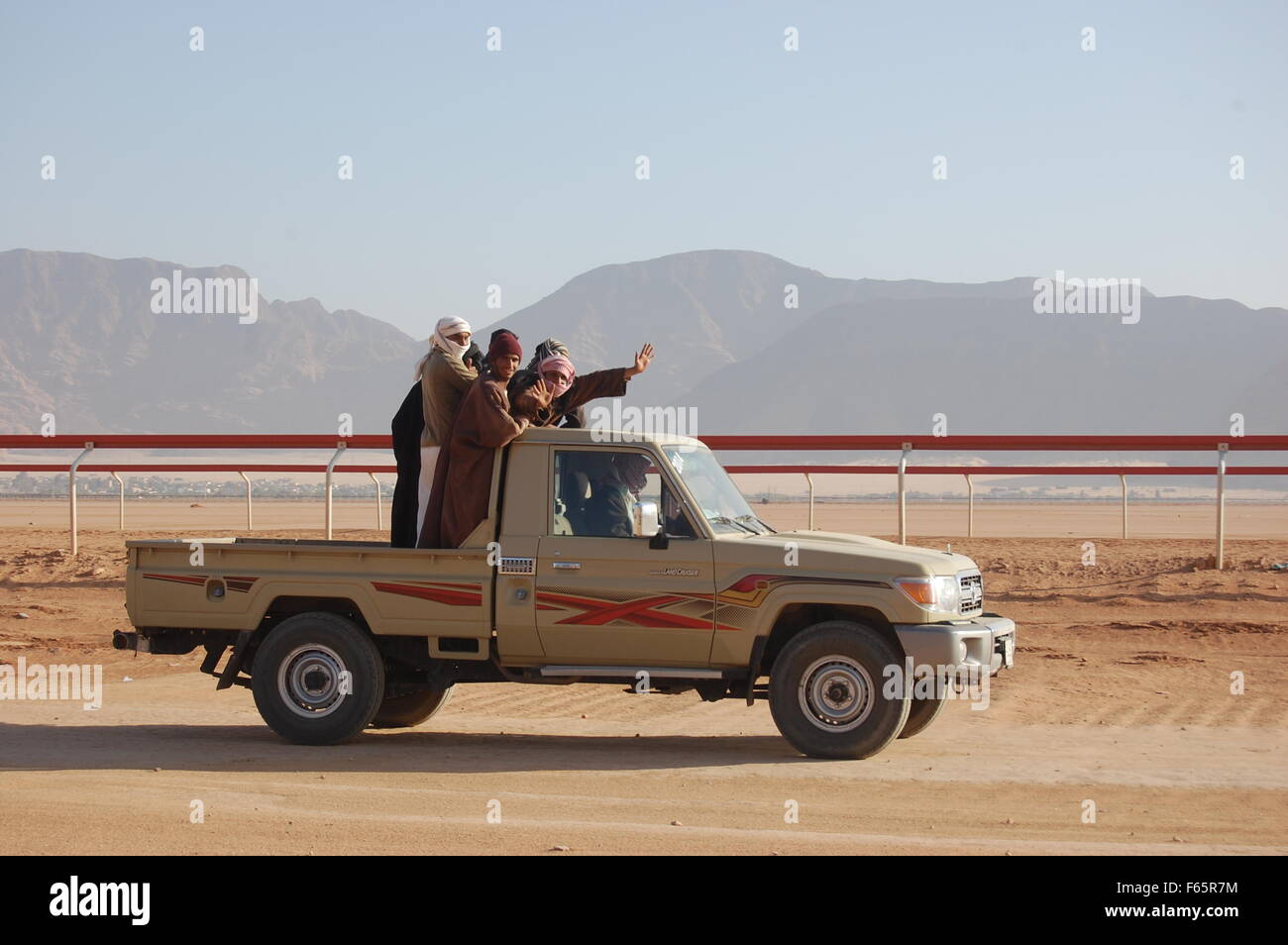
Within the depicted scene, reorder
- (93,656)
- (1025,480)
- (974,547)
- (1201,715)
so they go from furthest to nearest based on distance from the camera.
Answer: (1025,480) < (974,547) < (93,656) < (1201,715)

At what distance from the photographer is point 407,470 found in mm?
10852

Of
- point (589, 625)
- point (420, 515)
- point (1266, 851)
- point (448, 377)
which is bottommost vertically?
point (1266, 851)

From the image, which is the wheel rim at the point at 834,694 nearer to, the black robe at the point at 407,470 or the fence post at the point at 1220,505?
the black robe at the point at 407,470

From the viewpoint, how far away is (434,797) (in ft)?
27.1

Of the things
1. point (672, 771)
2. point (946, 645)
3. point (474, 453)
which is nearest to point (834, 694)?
point (946, 645)

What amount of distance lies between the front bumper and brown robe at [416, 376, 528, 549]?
2733 millimetres

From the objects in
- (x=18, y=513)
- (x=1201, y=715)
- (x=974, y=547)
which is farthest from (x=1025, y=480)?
(x=1201, y=715)

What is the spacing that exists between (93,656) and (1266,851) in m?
11.4

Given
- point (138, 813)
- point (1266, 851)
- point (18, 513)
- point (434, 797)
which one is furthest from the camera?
point (18, 513)

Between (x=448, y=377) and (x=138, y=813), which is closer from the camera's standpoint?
(x=138, y=813)

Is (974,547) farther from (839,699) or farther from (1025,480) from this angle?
(1025,480)

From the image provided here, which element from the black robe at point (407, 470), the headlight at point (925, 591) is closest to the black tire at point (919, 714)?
the headlight at point (925, 591)

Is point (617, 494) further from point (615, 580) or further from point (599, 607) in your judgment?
point (599, 607)

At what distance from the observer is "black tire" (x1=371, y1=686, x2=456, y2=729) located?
11.0 metres
